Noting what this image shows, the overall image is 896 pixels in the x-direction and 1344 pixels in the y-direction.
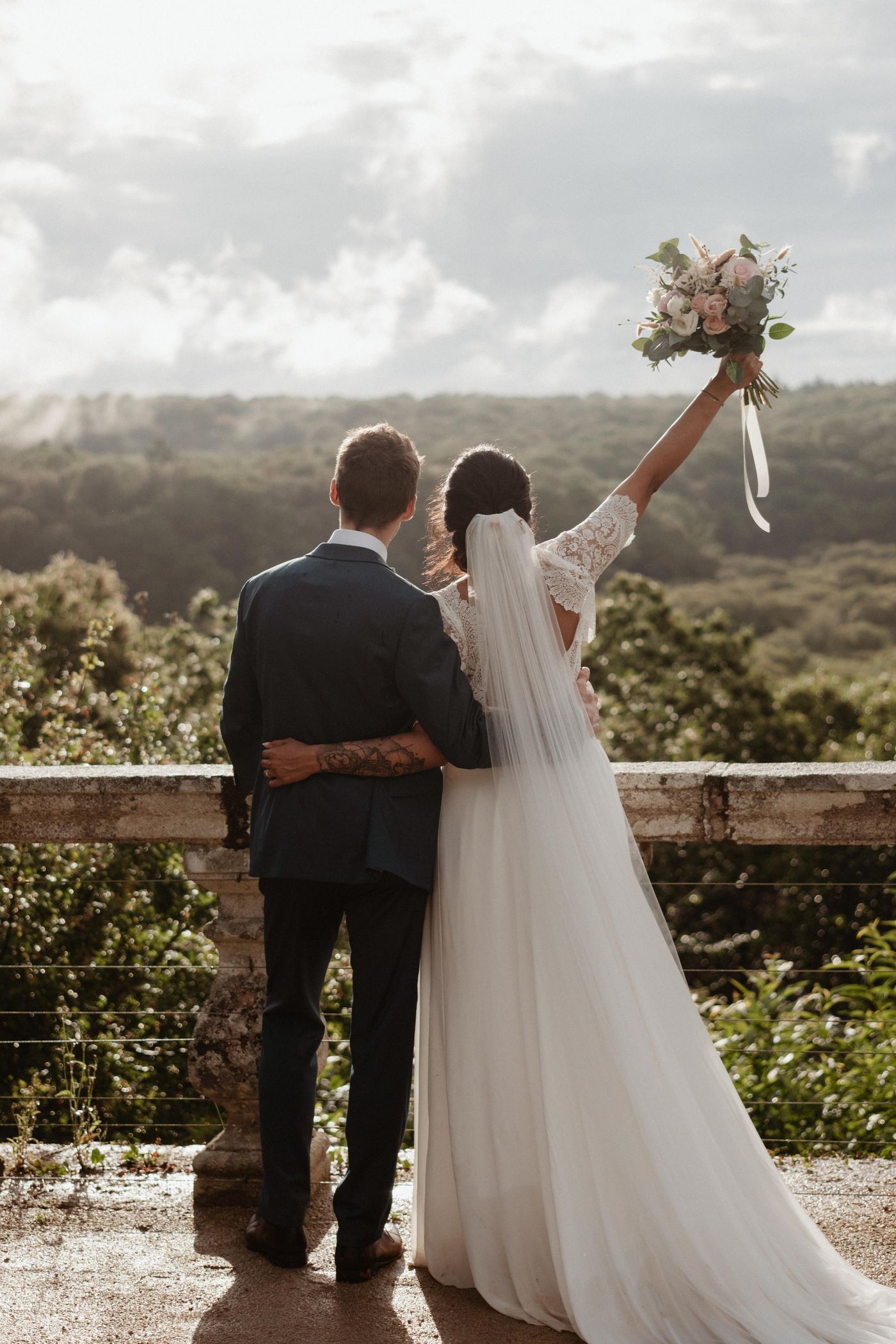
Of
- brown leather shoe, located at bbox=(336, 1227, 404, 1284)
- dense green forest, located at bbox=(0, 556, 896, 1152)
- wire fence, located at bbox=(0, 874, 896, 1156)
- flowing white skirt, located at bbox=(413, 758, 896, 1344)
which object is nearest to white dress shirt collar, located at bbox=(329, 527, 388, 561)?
flowing white skirt, located at bbox=(413, 758, 896, 1344)

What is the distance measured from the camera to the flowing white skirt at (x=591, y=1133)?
2.42 meters

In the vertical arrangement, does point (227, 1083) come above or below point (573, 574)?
below

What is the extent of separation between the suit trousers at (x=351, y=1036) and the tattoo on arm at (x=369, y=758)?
9.1 inches

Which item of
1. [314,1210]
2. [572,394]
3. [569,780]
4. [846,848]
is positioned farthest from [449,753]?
[572,394]

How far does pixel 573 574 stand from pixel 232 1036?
1451 millimetres

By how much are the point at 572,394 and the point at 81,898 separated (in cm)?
5609

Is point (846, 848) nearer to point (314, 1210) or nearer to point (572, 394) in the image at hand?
point (314, 1210)

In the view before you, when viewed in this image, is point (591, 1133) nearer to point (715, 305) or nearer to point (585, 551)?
point (585, 551)

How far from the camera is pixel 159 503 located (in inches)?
1576

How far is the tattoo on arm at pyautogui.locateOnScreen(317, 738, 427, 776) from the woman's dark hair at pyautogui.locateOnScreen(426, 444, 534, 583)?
1.58 ft

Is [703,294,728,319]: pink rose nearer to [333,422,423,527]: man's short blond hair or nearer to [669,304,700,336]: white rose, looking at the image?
[669,304,700,336]: white rose

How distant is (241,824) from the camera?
10.3ft

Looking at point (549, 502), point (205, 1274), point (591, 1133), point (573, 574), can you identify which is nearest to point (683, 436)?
point (573, 574)

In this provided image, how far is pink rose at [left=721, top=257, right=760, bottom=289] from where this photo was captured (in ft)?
9.27
